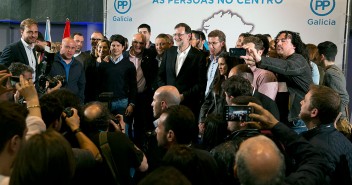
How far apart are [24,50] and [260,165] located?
16.5 feet

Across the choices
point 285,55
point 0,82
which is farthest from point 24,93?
point 285,55

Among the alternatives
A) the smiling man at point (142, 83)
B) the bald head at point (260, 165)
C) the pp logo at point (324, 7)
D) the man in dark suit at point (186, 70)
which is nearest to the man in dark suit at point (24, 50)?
the smiling man at point (142, 83)

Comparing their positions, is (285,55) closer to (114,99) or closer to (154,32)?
(114,99)

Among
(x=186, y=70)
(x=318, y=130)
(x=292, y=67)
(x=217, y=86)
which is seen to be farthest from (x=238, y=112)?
(x=186, y=70)

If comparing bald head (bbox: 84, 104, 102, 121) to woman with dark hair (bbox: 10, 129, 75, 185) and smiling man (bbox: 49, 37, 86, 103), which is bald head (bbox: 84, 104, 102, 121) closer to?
woman with dark hair (bbox: 10, 129, 75, 185)

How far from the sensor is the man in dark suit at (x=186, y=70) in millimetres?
7297

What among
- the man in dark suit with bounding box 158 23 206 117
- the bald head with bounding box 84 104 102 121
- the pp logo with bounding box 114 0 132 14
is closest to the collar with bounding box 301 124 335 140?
the bald head with bounding box 84 104 102 121

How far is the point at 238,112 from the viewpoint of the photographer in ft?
11.3

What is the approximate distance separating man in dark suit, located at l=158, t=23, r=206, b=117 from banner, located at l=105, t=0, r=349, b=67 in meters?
2.01

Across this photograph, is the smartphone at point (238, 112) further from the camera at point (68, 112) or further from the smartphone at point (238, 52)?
the smartphone at point (238, 52)

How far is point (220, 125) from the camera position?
13.4ft

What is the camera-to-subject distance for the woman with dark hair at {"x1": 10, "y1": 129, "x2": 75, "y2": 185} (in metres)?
2.22

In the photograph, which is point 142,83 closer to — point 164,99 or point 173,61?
point 173,61

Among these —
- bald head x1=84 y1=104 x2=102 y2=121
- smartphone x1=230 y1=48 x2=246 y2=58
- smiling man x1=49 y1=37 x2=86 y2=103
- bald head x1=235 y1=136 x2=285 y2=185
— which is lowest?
bald head x1=235 y1=136 x2=285 y2=185
